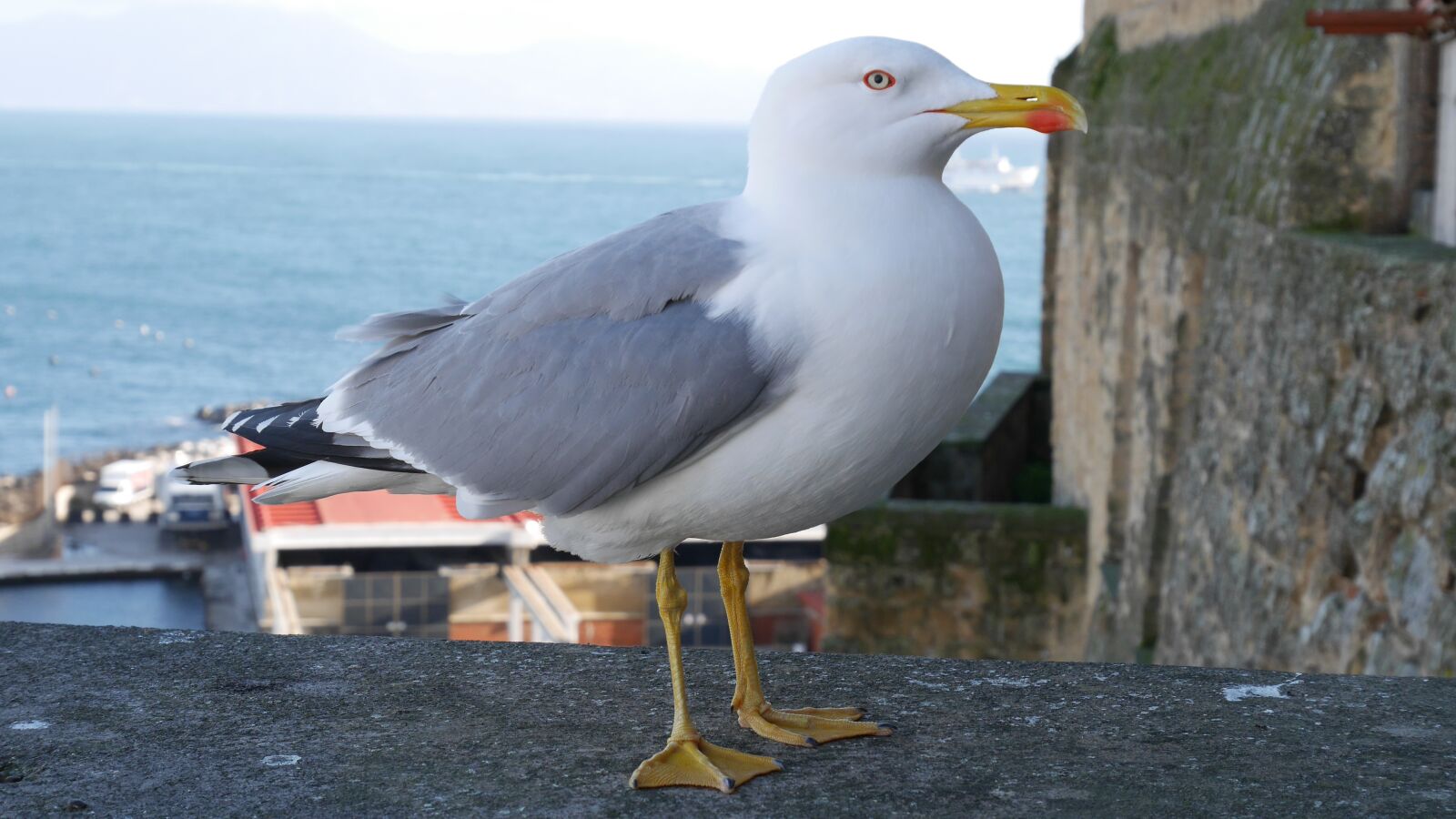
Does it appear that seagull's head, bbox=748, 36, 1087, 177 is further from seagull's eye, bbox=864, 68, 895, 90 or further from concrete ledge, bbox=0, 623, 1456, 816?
concrete ledge, bbox=0, 623, 1456, 816

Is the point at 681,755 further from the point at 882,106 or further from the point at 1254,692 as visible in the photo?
the point at 1254,692

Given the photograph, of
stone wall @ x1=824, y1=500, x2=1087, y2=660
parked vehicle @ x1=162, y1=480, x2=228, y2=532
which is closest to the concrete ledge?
stone wall @ x1=824, y1=500, x2=1087, y2=660

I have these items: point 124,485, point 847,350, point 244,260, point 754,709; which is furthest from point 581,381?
point 244,260

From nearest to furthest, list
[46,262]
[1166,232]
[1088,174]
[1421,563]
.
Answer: [1421,563] → [1166,232] → [1088,174] → [46,262]

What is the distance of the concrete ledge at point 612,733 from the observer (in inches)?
101

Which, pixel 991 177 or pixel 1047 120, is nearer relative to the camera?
pixel 1047 120

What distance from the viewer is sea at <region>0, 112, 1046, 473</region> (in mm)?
57781

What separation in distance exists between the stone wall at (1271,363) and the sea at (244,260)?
1825cm

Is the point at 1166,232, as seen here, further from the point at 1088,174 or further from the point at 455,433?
the point at 455,433

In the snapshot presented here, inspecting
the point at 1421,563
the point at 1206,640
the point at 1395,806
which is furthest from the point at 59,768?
the point at 1206,640

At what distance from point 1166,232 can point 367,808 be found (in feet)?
20.4

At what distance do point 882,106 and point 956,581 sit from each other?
7.87 meters

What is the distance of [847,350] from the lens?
7.68ft

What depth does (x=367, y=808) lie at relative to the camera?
250 centimetres
